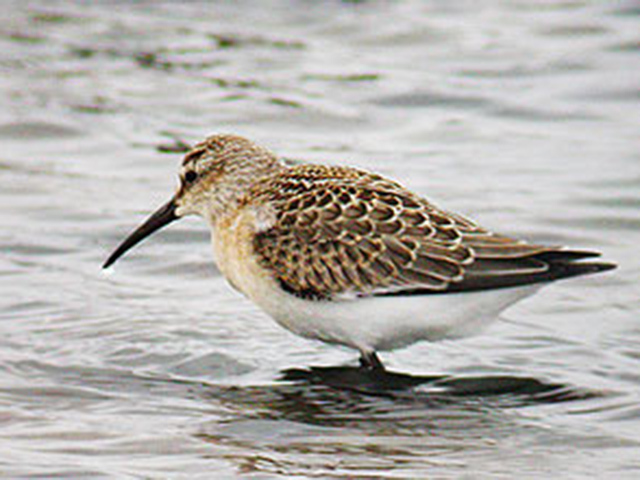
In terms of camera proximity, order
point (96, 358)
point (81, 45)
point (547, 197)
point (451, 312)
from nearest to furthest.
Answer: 1. point (451, 312)
2. point (96, 358)
3. point (547, 197)
4. point (81, 45)

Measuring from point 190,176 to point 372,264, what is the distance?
6.05 feet

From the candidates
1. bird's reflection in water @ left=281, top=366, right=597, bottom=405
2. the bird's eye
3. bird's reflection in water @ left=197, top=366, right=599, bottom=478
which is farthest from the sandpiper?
the bird's eye

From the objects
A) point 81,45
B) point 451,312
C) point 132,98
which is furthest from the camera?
point 81,45

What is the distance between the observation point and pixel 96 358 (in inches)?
397

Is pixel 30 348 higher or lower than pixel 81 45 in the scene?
lower

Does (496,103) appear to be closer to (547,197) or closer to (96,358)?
(547,197)

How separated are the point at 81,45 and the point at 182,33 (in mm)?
1469

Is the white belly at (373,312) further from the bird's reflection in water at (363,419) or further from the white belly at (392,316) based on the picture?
the bird's reflection in water at (363,419)

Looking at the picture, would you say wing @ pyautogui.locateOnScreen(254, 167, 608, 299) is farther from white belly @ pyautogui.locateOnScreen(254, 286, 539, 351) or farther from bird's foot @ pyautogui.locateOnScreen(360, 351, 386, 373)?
bird's foot @ pyautogui.locateOnScreen(360, 351, 386, 373)

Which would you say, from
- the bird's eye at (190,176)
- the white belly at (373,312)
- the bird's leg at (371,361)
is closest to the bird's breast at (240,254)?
the white belly at (373,312)

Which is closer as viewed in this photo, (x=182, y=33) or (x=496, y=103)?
(x=496, y=103)

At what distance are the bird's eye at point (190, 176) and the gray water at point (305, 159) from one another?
3.55ft

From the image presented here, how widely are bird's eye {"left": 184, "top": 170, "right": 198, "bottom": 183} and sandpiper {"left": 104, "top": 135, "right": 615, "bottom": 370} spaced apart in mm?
677

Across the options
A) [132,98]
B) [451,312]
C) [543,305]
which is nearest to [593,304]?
[543,305]
